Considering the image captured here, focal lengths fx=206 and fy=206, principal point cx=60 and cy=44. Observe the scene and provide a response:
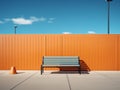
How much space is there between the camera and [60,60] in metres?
12.0

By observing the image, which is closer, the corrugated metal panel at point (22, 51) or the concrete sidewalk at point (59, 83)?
the concrete sidewalk at point (59, 83)

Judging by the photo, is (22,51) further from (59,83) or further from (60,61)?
(59,83)

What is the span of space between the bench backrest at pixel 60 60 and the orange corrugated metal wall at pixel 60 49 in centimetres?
69

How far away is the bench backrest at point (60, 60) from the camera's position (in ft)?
38.8

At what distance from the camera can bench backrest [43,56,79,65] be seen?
11.8 metres

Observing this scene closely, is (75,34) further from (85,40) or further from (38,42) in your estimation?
(38,42)

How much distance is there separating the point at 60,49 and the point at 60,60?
0.95m

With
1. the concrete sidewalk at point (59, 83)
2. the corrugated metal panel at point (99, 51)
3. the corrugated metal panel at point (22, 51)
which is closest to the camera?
the concrete sidewalk at point (59, 83)

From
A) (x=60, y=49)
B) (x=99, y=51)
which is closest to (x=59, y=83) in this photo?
(x=60, y=49)

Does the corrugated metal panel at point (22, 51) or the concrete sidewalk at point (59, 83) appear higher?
the corrugated metal panel at point (22, 51)

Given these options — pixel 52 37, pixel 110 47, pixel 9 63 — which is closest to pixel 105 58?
pixel 110 47

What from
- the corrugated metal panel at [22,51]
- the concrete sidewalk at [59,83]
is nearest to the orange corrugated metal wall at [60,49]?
the corrugated metal panel at [22,51]

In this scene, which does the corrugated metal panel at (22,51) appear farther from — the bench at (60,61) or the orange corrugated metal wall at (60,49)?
the bench at (60,61)

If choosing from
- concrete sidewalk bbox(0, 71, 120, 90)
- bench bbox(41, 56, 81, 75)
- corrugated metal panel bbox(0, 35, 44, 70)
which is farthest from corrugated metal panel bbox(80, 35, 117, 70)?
concrete sidewalk bbox(0, 71, 120, 90)
